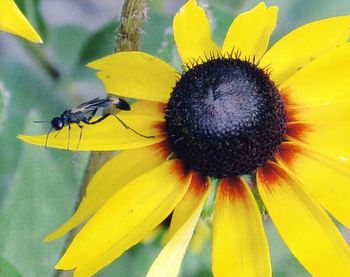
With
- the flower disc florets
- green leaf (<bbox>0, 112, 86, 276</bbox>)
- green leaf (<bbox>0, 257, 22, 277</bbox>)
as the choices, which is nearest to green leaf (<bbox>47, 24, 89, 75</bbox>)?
green leaf (<bbox>0, 112, 86, 276</bbox>)

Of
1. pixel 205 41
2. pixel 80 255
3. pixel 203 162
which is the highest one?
pixel 205 41

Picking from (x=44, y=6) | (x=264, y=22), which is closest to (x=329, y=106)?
(x=264, y=22)

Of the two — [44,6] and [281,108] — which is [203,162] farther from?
[44,6]

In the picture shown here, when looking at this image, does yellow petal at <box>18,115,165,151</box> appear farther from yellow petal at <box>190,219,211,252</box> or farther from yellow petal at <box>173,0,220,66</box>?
yellow petal at <box>190,219,211,252</box>

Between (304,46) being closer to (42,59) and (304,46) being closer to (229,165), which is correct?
(229,165)

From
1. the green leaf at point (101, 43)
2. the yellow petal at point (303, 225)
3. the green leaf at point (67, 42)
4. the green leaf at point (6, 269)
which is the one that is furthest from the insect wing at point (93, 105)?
the green leaf at point (67, 42)

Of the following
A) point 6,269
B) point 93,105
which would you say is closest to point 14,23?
point 93,105
